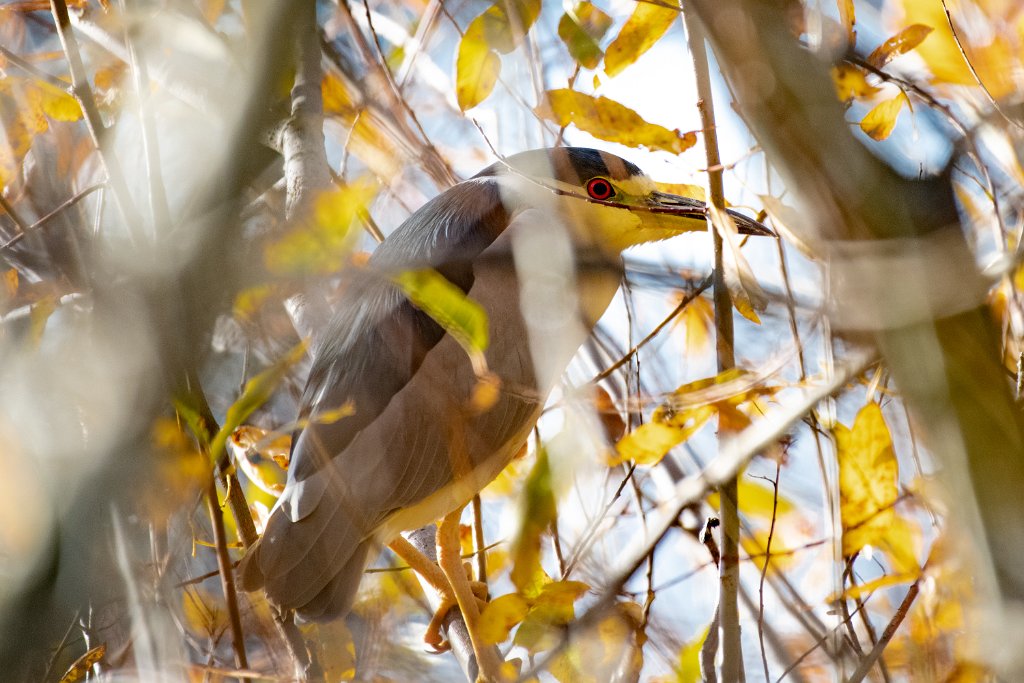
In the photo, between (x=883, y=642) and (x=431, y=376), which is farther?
(x=431, y=376)

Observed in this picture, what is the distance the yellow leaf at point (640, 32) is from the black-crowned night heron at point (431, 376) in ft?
1.17

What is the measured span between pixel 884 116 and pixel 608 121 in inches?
22.2

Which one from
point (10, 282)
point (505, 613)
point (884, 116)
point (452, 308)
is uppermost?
point (884, 116)

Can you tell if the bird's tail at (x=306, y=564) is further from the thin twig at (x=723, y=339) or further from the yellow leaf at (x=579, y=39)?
the yellow leaf at (x=579, y=39)

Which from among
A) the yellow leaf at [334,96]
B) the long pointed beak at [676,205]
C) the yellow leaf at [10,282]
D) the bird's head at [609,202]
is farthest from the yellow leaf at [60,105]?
the long pointed beak at [676,205]

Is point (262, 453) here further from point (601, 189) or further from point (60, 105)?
point (601, 189)

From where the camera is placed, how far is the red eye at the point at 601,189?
8.41 ft

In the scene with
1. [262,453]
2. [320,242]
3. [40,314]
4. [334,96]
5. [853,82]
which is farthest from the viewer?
[334,96]

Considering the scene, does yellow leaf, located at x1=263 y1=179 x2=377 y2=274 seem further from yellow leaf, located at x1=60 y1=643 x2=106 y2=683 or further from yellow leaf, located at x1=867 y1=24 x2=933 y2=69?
yellow leaf, located at x1=867 y1=24 x2=933 y2=69

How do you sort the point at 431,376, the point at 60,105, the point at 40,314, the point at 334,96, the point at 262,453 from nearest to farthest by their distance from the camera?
the point at 40,314, the point at 431,376, the point at 60,105, the point at 262,453, the point at 334,96

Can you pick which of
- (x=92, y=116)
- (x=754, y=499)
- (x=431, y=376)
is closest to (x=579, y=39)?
(x=431, y=376)

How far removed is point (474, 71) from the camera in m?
1.88

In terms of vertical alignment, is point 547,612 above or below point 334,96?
below

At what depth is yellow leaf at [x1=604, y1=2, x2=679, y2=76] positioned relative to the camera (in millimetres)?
1801
